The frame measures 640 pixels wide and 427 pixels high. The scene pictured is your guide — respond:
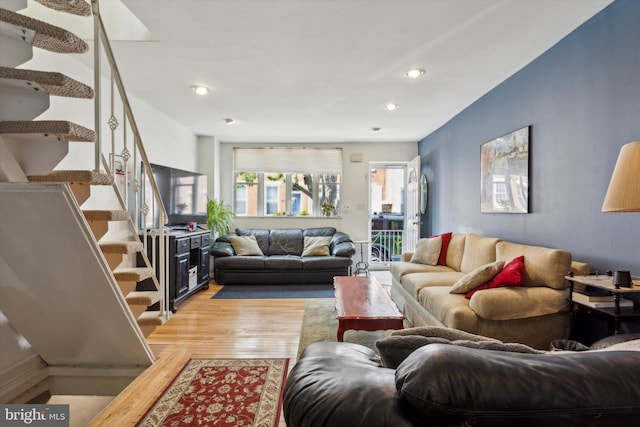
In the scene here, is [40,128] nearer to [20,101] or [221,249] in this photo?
[20,101]

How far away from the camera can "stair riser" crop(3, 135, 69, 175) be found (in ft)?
5.74

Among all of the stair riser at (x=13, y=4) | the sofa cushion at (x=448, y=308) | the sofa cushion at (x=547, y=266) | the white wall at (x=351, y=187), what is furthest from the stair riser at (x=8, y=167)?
the white wall at (x=351, y=187)

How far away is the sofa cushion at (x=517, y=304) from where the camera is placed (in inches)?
89.2

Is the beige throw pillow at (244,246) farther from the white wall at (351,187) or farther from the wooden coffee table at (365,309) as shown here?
the wooden coffee table at (365,309)

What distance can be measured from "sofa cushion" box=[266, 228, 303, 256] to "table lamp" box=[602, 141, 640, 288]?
470cm

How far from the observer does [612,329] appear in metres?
2.02

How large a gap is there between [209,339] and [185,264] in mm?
1323

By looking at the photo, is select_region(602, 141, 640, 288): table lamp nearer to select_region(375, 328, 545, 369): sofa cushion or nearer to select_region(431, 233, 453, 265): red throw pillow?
select_region(375, 328, 545, 369): sofa cushion

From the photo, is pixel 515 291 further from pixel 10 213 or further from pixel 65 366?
pixel 65 366

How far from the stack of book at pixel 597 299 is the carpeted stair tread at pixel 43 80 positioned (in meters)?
3.01

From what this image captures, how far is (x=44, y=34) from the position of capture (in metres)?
1.52

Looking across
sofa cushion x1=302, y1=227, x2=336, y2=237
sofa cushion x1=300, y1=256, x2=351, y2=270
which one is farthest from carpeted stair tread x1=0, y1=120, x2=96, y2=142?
sofa cushion x1=302, y1=227, x2=336, y2=237

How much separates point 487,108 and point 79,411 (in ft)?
15.1

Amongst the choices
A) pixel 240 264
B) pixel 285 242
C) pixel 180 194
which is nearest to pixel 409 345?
pixel 180 194
